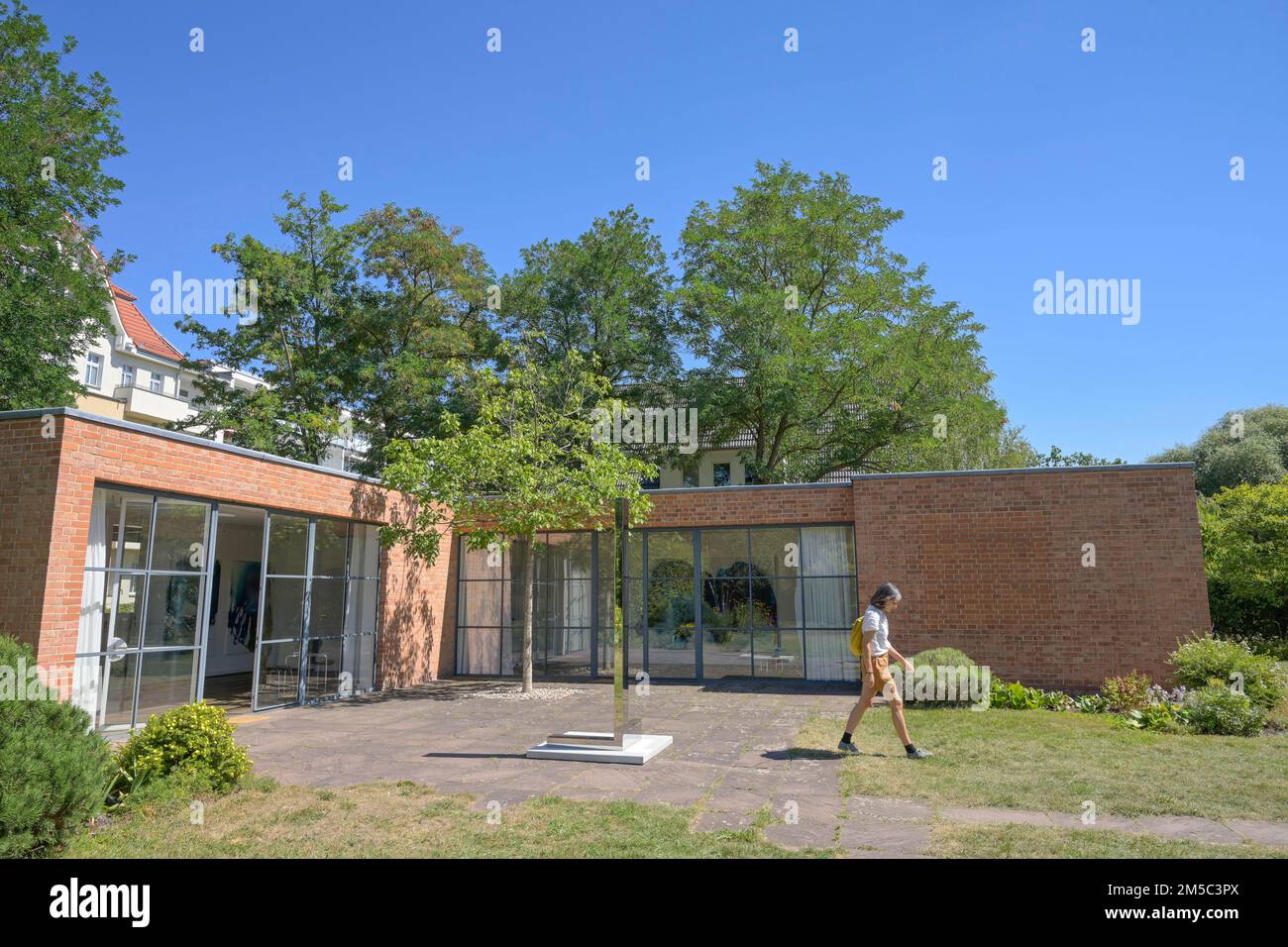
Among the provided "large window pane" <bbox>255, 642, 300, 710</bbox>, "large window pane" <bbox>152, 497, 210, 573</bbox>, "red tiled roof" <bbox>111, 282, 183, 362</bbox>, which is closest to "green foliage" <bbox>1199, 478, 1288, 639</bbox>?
"large window pane" <bbox>255, 642, 300, 710</bbox>

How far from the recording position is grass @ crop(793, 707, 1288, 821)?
20.4 ft

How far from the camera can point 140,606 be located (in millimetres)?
9922

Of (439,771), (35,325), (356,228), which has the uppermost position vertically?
(356,228)

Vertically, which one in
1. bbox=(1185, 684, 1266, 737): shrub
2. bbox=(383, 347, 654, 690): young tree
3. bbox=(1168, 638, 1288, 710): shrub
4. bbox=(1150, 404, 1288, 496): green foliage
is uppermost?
bbox=(1150, 404, 1288, 496): green foliage

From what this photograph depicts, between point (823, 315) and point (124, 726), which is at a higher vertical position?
point (823, 315)

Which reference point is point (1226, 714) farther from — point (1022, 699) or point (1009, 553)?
point (1009, 553)

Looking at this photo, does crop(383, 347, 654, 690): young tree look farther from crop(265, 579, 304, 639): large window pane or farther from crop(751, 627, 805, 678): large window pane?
crop(751, 627, 805, 678): large window pane

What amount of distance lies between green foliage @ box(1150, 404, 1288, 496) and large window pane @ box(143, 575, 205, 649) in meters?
34.7

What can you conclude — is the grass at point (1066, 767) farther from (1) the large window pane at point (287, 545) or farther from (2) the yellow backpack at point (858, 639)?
(1) the large window pane at point (287, 545)

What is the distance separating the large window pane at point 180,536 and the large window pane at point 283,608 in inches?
67.1

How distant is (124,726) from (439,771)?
15.2ft

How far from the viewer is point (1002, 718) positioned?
10.4m
